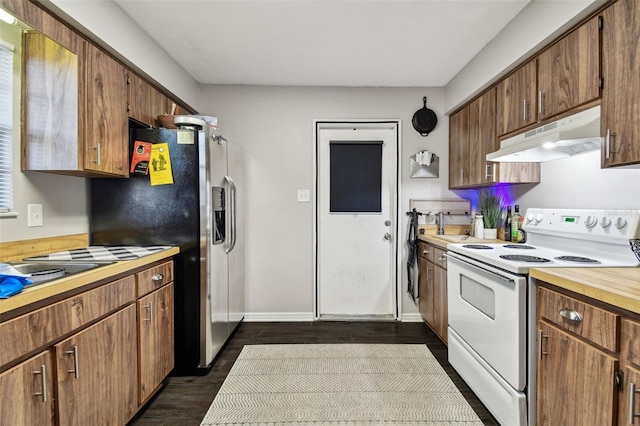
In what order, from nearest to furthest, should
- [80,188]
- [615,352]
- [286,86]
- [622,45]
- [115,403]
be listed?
[615,352] < [622,45] < [115,403] < [80,188] < [286,86]

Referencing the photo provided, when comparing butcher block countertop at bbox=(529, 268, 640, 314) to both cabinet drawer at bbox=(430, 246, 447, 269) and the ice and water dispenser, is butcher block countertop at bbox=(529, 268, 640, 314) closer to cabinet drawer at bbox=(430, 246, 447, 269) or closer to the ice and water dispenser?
cabinet drawer at bbox=(430, 246, 447, 269)

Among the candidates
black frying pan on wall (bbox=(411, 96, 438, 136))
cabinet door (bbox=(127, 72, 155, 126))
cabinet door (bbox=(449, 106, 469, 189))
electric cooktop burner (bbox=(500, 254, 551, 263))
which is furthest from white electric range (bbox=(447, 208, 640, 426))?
cabinet door (bbox=(127, 72, 155, 126))

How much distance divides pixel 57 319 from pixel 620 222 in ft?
8.49

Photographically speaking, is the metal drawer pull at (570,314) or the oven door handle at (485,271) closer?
the metal drawer pull at (570,314)

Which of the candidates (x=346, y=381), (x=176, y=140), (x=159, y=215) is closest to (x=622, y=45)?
(x=346, y=381)

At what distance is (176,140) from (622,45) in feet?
8.08

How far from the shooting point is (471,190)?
10.5 feet

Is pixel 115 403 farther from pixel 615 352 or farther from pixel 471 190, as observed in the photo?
pixel 471 190

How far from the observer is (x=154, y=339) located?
1.83 meters

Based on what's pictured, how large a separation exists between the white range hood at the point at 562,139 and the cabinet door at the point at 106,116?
97.7 inches

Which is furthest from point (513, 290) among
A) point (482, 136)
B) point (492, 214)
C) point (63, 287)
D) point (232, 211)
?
point (232, 211)

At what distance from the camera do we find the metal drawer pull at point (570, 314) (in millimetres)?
1174

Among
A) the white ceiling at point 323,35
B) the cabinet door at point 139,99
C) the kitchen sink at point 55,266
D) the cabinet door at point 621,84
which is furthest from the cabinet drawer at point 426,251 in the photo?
the cabinet door at point 139,99

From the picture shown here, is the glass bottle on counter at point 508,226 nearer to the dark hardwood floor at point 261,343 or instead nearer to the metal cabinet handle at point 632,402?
the dark hardwood floor at point 261,343
